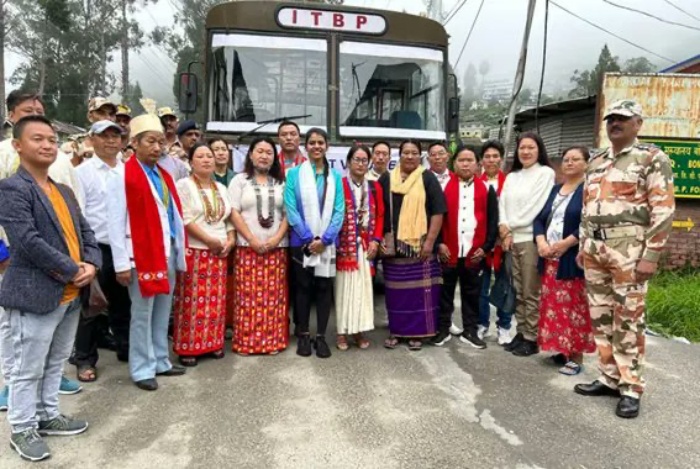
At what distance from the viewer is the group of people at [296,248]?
273 cm

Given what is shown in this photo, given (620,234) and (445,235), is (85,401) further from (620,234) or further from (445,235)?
(620,234)

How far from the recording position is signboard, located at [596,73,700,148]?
7.21m

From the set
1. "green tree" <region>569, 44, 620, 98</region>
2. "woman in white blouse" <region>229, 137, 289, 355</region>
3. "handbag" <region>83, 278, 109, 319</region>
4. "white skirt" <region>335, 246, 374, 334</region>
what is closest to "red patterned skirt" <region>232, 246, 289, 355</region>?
"woman in white blouse" <region>229, 137, 289, 355</region>

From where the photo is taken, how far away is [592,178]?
3.63 meters

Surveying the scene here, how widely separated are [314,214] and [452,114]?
101 inches

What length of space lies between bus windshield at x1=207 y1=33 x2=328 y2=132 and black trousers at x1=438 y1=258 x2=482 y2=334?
1.92 meters

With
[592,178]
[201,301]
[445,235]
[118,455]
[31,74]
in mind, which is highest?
[31,74]

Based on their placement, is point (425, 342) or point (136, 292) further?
point (425, 342)

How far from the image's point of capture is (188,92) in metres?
5.41

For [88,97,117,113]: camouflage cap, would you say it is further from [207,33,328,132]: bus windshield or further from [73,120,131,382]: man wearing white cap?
[207,33,328,132]: bus windshield

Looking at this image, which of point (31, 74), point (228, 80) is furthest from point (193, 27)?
point (228, 80)

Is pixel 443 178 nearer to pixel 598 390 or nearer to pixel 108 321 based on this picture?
pixel 598 390

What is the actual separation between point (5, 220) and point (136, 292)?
109 cm

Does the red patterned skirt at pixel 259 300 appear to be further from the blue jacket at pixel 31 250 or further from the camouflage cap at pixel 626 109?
the camouflage cap at pixel 626 109
